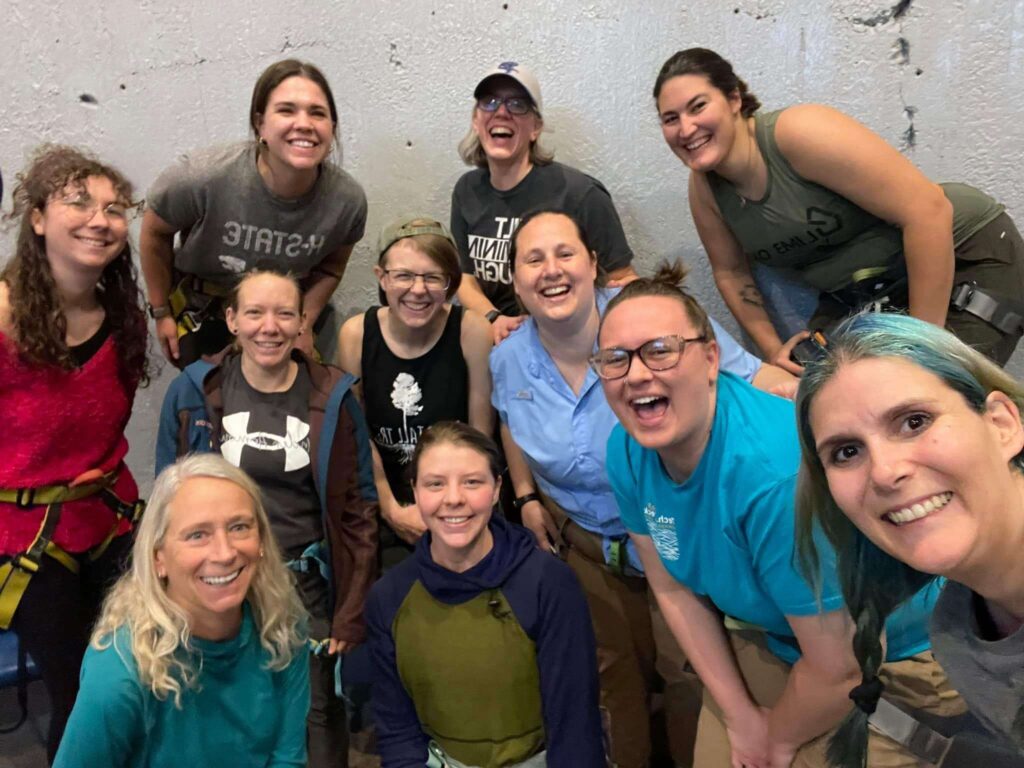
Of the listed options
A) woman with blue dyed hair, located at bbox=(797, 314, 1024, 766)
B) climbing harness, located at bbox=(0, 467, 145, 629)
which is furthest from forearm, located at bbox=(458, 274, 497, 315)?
woman with blue dyed hair, located at bbox=(797, 314, 1024, 766)

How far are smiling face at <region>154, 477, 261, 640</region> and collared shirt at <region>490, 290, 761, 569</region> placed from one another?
771 millimetres

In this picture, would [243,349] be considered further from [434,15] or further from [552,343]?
[434,15]

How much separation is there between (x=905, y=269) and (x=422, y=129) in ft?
5.28

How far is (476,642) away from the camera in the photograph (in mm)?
1919

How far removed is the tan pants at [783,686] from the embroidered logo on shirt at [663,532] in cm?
25

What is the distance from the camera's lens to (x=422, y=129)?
2805 millimetres

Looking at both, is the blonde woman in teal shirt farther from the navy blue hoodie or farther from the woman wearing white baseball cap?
the woman wearing white baseball cap

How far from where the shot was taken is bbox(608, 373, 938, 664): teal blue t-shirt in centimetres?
143

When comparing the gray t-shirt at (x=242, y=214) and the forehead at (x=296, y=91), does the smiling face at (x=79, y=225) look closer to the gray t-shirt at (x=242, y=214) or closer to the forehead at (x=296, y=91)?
the gray t-shirt at (x=242, y=214)

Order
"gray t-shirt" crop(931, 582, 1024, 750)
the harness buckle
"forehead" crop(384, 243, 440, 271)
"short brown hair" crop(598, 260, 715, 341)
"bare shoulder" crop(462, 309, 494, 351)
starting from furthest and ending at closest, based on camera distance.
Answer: "bare shoulder" crop(462, 309, 494, 351), "forehead" crop(384, 243, 440, 271), the harness buckle, "short brown hair" crop(598, 260, 715, 341), "gray t-shirt" crop(931, 582, 1024, 750)

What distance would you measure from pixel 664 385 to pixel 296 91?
1483 mm

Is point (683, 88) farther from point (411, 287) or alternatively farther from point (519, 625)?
point (519, 625)

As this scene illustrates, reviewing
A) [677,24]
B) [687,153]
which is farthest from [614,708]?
[677,24]

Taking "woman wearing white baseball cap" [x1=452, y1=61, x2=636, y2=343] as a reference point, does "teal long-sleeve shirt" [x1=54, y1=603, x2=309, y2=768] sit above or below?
below
